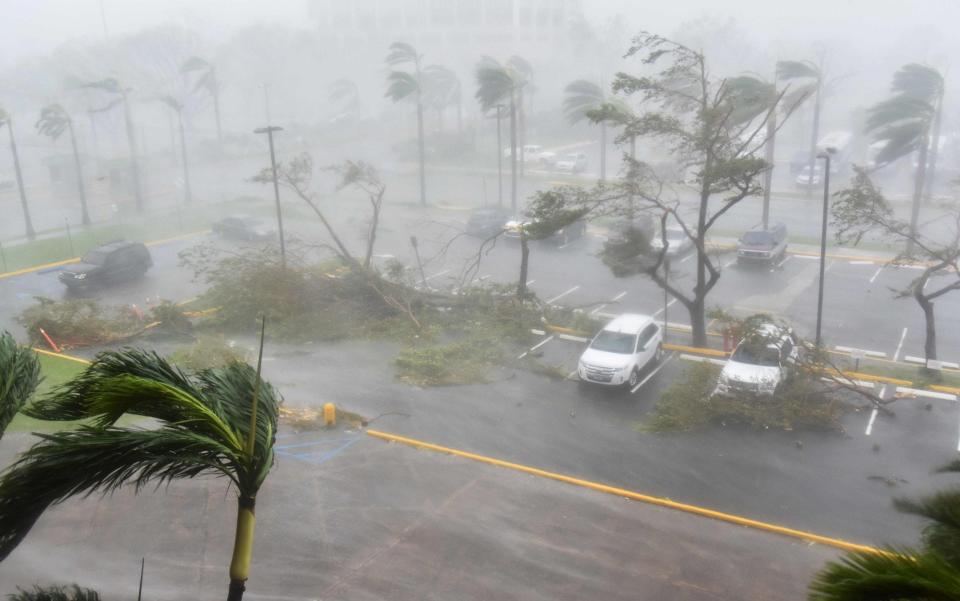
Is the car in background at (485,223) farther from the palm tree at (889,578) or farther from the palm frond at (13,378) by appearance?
the palm tree at (889,578)

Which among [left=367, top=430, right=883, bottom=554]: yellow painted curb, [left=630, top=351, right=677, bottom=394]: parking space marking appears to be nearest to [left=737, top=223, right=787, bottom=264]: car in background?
[left=630, top=351, right=677, bottom=394]: parking space marking

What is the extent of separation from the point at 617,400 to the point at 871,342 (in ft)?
29.4

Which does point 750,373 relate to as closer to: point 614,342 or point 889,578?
point 614,342

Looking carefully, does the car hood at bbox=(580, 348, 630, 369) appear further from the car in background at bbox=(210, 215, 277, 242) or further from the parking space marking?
the car in background at bbox=(210, 215, 277, 242)

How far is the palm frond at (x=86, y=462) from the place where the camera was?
5.16 metres

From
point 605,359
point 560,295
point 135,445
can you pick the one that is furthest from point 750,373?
point 135,445

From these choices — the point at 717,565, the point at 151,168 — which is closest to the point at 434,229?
the point at 717,565

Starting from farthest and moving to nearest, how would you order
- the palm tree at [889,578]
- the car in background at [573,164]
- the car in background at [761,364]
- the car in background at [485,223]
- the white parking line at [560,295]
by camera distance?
the car in background at [573,164]
the car in background at [485,223]
the white parking line at [560,295]
the car in background at [761,364]
the palm tree at [889,578]

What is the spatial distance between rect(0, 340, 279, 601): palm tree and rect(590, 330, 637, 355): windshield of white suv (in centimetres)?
1503

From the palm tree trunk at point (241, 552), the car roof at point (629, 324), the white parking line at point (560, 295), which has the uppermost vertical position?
the palm tree trunk at point (241, 552)

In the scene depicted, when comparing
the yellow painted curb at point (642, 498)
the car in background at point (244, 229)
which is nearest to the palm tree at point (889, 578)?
the yellow painted curb at point (642, 498)

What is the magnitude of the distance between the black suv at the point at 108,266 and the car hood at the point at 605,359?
19200mm

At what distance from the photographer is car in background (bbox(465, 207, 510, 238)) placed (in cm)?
3619

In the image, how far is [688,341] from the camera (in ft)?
77.1
